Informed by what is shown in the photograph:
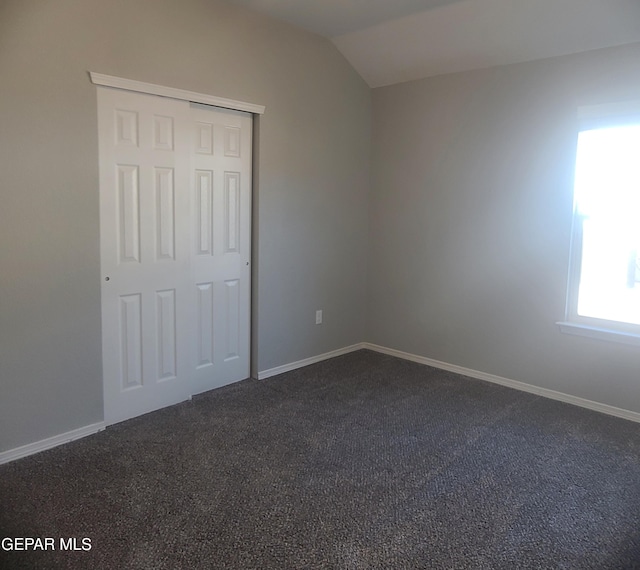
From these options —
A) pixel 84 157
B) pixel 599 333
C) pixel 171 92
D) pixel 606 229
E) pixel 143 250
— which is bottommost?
pixel 599 333

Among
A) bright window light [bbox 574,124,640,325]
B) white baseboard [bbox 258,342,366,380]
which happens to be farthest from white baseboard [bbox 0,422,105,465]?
bright window light [bbox 574,124,640,325]

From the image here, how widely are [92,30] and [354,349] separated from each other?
3225 mm

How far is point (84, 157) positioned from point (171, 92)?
2.31 feet

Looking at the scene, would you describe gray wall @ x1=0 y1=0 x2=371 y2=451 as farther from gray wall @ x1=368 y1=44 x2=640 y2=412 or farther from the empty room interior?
gray wall @ x1=368 y1=44 x2=640 y2=412

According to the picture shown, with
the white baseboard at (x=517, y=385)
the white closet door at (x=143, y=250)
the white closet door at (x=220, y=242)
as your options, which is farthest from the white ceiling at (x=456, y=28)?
the white baseboard at (x=517, y=385)

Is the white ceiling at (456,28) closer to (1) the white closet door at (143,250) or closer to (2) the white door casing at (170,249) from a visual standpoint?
(2) the white door casing at (170,249)

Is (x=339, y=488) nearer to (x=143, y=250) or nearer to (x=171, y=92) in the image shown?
(x=143, y=250)

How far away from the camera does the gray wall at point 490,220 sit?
352 cm

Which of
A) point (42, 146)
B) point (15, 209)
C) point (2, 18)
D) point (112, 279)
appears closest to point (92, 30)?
point (2, 18)

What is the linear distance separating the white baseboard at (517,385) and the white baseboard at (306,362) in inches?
6.4

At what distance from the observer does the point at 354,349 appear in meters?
4.86

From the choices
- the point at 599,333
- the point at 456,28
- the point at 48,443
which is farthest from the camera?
the point at 456,28

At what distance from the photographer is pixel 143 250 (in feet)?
10.5

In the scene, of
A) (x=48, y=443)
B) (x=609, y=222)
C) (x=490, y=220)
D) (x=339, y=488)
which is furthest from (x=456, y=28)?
(x=48, y=443)
